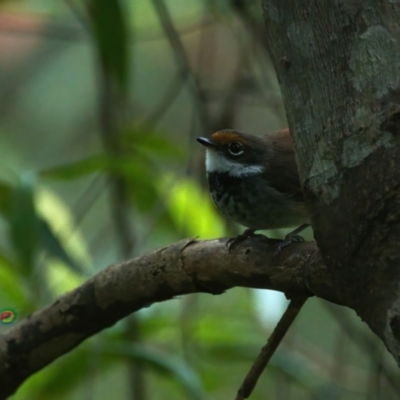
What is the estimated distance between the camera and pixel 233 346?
313 cm

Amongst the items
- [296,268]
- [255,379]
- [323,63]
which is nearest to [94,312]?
[255,379]

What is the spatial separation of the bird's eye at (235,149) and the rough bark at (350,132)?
3.38 ft

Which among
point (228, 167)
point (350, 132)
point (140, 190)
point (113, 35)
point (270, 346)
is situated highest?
point (113, 35)

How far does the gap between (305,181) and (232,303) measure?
257 centimetres

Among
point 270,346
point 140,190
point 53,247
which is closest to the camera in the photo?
point 270,346

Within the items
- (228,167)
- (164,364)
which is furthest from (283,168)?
(164,364)

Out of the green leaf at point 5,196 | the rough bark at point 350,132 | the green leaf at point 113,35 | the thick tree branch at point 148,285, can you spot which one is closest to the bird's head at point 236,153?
the green leaf at point 113,35

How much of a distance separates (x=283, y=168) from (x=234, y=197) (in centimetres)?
20

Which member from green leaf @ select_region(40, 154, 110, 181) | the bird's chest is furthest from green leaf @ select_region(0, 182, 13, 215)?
the bird's chest

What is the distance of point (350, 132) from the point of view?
1.41 m

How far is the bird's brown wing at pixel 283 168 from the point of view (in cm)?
234

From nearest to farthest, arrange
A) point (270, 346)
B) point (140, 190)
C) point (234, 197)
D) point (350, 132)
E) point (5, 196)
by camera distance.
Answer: point (350, 132) → point (270, 346) → point (234, 197) → point (5, 196) → point (140, 190)

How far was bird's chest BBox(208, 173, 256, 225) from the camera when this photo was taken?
2.36m

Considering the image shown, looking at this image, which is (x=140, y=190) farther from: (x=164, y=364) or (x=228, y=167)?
(x=164, y=364)
